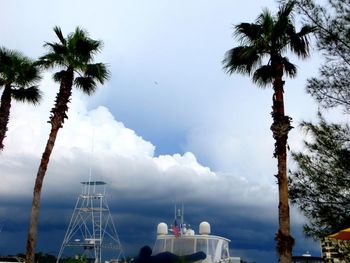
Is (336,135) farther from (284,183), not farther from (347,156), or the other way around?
(284,183)

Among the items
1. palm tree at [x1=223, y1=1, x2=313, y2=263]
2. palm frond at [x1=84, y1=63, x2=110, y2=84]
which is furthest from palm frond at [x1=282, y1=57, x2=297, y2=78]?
palm frond at [x1=84, y1=63, x2=110, y2=84]

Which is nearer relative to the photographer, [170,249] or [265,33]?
[265,33]

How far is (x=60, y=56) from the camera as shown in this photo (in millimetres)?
21734

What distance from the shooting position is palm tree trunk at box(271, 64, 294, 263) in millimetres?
14414

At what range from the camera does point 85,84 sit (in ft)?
73.8

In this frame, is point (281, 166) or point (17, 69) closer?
point (281, 166)

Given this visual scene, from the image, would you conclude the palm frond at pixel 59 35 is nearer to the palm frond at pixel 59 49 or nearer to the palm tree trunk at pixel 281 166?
the palm frond at pixel 59 49

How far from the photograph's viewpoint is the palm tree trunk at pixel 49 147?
18.5 m

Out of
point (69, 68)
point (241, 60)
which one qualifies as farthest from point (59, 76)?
point (241, 60)

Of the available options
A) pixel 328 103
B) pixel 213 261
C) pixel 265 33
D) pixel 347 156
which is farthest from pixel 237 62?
pixel 213 261

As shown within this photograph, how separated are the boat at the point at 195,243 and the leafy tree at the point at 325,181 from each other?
7237 mm

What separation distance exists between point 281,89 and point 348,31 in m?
2.95

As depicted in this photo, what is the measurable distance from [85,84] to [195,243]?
880 cm

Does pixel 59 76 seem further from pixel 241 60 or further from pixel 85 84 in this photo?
pixel 241 60
